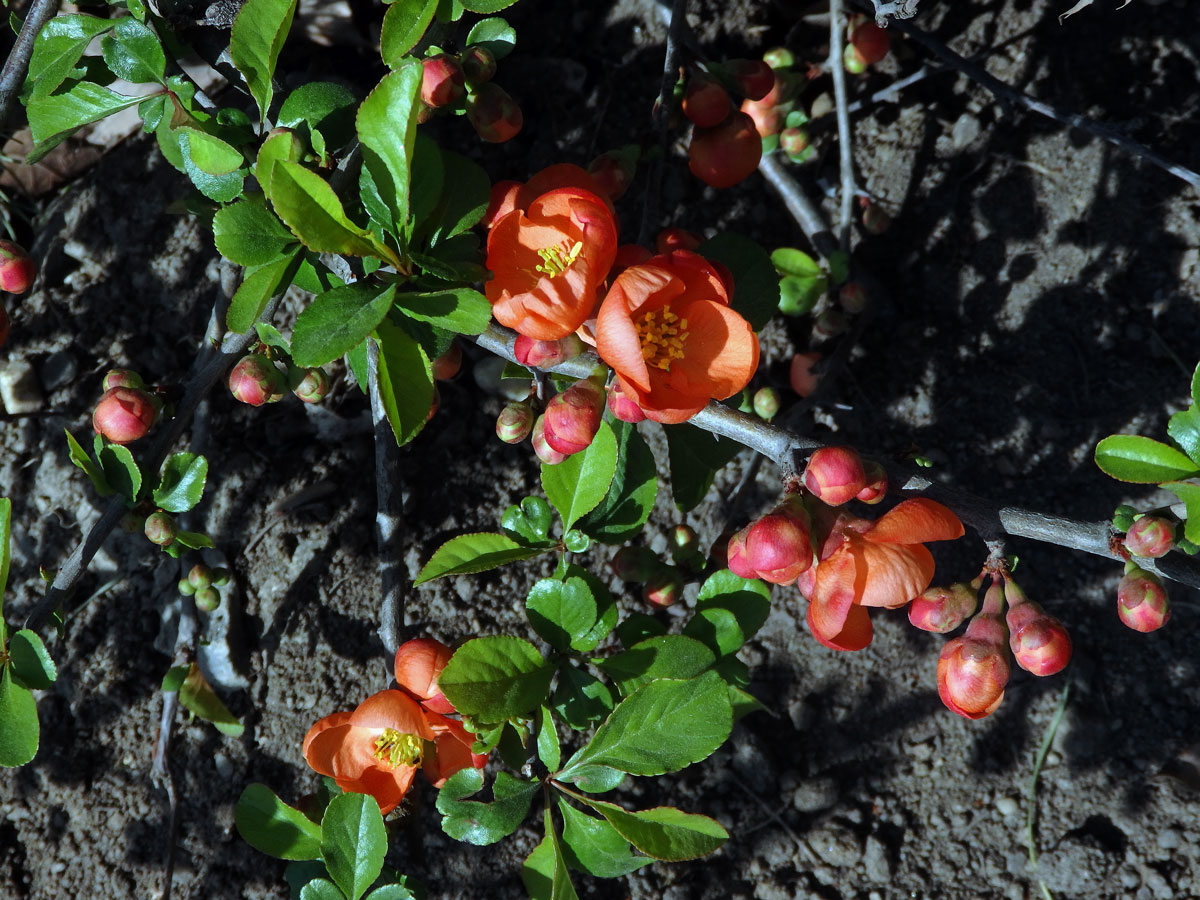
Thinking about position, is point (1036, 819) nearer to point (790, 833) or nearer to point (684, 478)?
point (790, 833)

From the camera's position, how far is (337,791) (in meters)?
1.49

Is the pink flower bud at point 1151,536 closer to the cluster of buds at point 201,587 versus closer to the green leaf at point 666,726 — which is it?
the green leaf at point 666,726

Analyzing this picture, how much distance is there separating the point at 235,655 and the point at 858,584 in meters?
1.43

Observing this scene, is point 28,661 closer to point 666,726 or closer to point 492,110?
point 666,726

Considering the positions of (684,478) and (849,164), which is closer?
(684,478)

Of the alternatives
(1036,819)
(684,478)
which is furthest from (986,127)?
(1036,819)

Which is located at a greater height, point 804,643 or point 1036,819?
point 804,643

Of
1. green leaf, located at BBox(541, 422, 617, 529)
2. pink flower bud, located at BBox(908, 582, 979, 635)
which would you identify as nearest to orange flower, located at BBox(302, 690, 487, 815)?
green leaf, located at BBox(541, 422, 617, 529)

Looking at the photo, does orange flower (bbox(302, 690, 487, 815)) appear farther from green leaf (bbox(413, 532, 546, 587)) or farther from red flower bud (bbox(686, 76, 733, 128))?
red flower bud (bbox(686, 76, 733, 128))

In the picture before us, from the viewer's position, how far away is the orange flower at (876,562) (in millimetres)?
1252

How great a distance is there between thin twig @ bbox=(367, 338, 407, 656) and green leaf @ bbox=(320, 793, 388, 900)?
0.34 metres

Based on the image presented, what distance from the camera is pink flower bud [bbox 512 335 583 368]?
1.27 m

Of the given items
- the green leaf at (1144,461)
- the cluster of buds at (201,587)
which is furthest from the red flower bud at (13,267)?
the green leaf at (1144,461)

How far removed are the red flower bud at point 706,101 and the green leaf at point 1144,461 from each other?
938 mm
